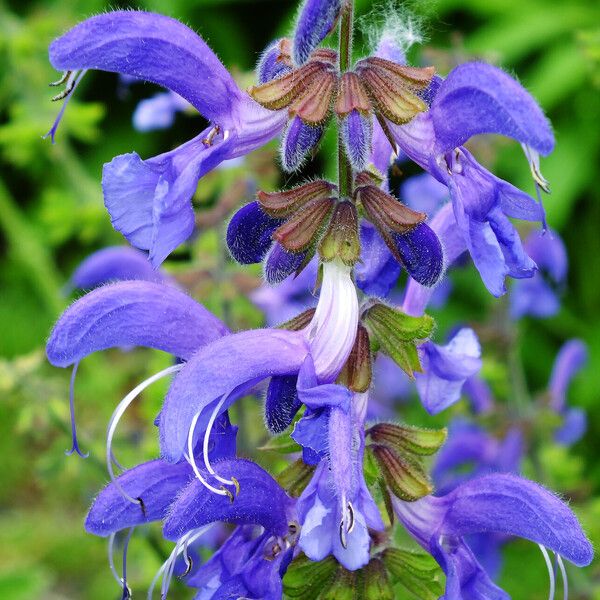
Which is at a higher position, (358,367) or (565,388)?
(358,367)

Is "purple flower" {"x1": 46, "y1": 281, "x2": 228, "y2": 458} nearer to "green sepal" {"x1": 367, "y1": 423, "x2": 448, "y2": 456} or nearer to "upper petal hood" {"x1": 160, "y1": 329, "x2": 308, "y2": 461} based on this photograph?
"upper petal hood" {"x1": 160, "y1": 329, "x2": 308, "y2": 461}

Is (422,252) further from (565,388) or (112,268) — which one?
(565,388)

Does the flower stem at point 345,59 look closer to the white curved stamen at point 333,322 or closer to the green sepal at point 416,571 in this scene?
the white curved stamen at point 333,322

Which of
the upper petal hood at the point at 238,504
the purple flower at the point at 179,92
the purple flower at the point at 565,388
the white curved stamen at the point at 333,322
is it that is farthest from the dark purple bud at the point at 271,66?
the purple flower at the point at 565,388

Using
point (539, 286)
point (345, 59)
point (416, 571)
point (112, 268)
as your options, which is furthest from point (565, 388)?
point (345, 59)

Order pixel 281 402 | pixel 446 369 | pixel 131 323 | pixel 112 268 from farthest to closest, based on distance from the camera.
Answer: pixel 112 268 → pixel 446 369 → pixel 131 323 → pixel 281 402

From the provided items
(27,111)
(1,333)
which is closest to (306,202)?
(27,111)
